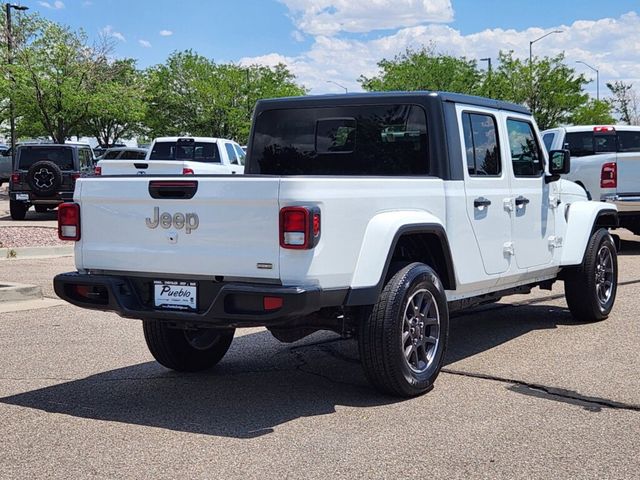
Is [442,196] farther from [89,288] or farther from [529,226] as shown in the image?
[89,288]

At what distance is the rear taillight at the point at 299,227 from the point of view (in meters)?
5.21

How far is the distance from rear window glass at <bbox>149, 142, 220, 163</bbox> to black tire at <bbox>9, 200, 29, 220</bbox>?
4.45 m

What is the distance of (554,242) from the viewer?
8141 millimetres

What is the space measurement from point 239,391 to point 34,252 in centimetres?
922

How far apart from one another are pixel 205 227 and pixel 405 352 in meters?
1.53

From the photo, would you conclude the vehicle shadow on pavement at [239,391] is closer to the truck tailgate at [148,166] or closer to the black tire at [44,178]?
the truck tailgate at [148,166]

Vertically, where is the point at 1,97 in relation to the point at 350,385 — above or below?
above

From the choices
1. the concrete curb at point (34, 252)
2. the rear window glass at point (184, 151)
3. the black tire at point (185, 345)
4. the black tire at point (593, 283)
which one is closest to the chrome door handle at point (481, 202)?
the black tire at point (185, 345)

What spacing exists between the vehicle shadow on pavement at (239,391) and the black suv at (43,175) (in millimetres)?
14511

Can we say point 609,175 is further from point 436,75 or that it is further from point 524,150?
point 436,75

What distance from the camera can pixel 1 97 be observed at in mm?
30562

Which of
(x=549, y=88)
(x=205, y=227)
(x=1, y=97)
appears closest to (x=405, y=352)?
(x=205, y=227)

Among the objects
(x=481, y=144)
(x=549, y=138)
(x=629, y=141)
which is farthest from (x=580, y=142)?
(x=481, y=144)

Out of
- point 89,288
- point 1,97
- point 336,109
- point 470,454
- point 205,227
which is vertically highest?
point 1,97
